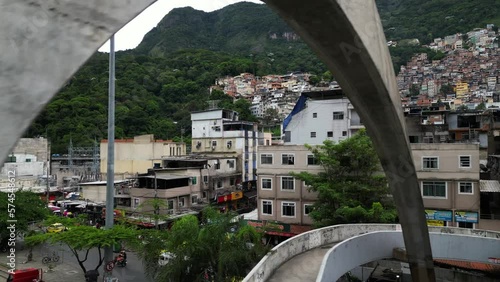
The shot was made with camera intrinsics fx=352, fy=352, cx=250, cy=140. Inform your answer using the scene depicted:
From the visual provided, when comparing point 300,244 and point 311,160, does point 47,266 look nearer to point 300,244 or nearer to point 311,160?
point 300,244

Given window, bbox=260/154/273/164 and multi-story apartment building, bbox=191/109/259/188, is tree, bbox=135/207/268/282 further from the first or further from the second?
multi-story apartment building, bbox=191/109/259/188

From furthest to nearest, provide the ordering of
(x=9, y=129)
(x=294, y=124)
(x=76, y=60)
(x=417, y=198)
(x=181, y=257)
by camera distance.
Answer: (x=294, y=124), (x=181, y=257), (x=417, y=198), (x=76, y=60), (x=9, y=129)

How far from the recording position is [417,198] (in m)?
4.88

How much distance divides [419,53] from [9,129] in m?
108

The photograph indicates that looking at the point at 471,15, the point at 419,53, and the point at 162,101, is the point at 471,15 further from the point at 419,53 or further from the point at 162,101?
the point at 162,101

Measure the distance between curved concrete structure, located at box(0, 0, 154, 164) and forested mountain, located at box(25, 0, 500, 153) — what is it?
0.44 feet

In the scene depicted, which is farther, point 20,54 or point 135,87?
point 135,87

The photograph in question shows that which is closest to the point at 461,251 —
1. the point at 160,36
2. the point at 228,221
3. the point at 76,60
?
the point at 228,221

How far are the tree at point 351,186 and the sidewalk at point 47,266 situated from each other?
1005cm

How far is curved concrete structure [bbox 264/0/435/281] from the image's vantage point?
9.34ft

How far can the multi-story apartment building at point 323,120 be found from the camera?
20797 millimetres

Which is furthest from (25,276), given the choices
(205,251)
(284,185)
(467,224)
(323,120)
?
(467,224)

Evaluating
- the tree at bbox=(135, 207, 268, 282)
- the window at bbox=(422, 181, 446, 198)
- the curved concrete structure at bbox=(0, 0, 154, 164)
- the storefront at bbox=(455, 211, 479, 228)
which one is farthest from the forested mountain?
the storefront at bbox=(455, 211, 479, 228)

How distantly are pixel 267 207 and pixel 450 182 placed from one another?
8.72 meters
